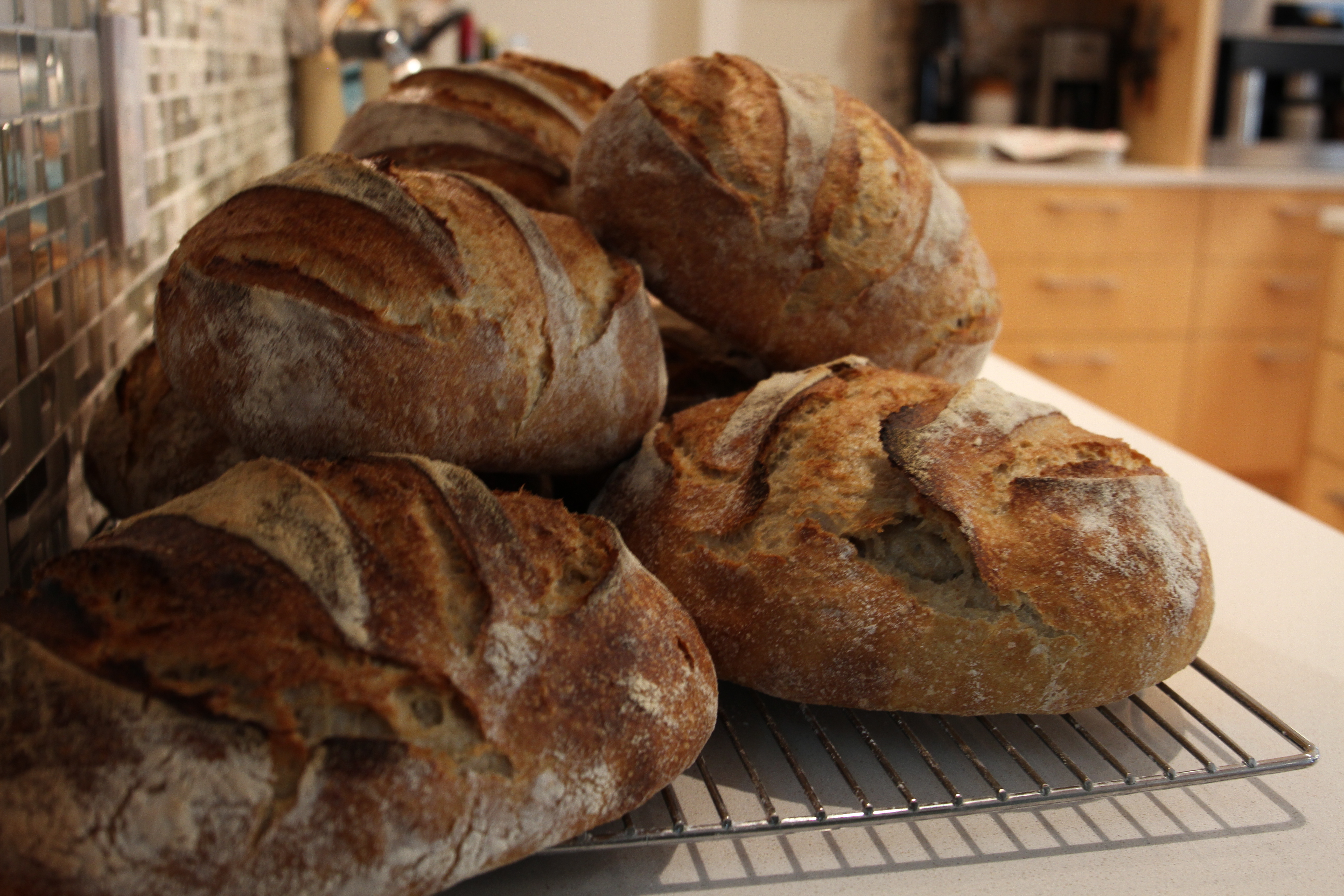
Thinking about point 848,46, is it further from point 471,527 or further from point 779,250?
point 471,527

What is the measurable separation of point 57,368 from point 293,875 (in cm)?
58

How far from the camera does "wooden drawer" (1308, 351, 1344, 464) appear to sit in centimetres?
268

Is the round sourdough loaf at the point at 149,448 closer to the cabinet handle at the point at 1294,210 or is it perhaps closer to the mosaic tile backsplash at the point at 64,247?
the mosaic tile backsplash at the point at 64,247

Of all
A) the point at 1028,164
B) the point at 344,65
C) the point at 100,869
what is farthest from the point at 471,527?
the point at 1028,164

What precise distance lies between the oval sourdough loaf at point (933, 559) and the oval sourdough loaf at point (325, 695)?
13 centimetres

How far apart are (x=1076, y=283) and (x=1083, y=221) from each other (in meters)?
0.20

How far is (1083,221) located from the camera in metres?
3.41

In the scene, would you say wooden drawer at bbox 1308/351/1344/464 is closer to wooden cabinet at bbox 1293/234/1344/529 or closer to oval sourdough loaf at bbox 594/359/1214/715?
wooden cabinet at bbox 1293/234/1344/529

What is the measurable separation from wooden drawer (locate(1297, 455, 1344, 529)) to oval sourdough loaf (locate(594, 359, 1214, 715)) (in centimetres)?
223

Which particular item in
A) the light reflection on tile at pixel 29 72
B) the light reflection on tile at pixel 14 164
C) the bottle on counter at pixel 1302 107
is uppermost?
the bottle on counter at pixel 1302 107

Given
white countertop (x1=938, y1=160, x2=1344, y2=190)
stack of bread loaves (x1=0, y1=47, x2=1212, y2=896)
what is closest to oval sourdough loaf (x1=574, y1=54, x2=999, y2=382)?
stack of bread loaves (x1=0, y1=47, x2=1212, y2=896)

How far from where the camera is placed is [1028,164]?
342cm

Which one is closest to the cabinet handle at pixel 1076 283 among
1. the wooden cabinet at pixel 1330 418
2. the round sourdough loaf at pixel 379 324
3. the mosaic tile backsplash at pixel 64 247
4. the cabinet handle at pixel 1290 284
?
the cabinet handle at pixel 1290 284

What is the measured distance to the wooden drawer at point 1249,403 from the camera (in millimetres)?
3619
